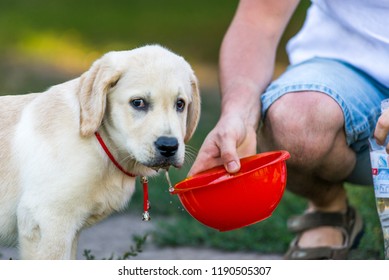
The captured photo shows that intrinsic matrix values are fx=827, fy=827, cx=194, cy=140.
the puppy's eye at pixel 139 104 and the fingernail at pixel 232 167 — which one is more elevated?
the puppy's eye at pixel 139 104

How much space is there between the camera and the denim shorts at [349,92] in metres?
3.09

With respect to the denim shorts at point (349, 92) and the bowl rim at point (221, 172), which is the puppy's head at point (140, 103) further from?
the denim shorts at point (349, 92)

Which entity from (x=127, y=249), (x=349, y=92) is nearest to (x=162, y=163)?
(x=349, y=92)

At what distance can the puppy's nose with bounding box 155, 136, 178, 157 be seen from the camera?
2.52m

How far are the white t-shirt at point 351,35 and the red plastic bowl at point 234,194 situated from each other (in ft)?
2.34

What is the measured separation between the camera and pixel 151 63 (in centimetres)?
262

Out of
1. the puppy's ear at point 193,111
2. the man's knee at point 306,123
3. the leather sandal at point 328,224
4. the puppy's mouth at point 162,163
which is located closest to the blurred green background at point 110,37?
the leather sandal at point 328,224

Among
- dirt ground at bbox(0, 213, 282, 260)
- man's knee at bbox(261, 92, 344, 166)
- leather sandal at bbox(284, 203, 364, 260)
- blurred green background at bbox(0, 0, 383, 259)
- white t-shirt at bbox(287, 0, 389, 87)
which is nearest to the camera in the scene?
man's knee at bbox(261, 92, 344, 166)

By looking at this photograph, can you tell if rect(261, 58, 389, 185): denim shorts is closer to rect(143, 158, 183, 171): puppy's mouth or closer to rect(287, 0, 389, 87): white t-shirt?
rect(287, 0, 389, 87): white t-shirt

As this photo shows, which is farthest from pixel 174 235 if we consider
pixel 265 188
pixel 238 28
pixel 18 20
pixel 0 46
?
pixel 18 20

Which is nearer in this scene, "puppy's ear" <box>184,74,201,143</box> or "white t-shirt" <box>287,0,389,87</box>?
"puppy's ear" <box>184,74,201,143</box>

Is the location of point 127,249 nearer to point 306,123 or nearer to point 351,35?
point 306,123

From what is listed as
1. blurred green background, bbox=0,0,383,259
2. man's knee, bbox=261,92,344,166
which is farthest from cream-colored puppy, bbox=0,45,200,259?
blurred green background, bbox=0,0,383,259
